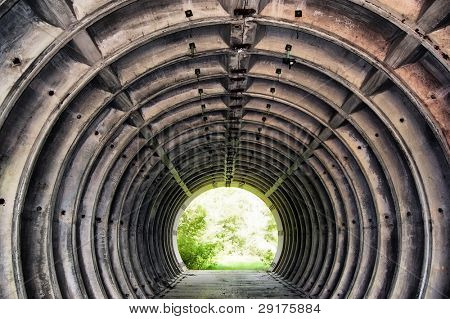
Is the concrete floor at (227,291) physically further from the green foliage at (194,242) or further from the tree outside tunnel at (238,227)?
the tree outside tunnel at (238,227)

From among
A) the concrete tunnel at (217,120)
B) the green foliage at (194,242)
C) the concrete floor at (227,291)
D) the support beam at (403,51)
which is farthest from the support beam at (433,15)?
the green foliage at (194,242)

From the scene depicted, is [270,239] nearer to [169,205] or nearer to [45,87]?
[169,205]

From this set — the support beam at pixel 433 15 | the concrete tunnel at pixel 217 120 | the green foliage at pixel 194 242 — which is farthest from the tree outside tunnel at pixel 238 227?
the support beam at pixel 433 15

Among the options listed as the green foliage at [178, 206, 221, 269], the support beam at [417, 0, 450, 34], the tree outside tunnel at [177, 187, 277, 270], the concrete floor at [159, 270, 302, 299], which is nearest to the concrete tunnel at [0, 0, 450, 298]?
the support beam at [417, 0, 450, 34]

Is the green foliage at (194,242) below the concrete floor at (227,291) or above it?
above

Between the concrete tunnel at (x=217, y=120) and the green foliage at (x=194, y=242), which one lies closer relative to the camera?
the concrete tunnel at (x=217, y=120)

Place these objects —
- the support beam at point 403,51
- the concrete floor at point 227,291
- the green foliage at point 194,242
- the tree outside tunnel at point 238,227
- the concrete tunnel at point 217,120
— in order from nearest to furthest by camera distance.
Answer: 1. the concrete tunnel at point 217,120
2. the support beam at point 403,51
3. the concrete floor at point 227,291
4. the green foliage at point 194,242
5. the tree outside tunnel at point 238,227

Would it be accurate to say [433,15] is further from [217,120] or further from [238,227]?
[238,227]

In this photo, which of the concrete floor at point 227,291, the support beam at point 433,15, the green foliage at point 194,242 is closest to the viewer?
the support beam at point 433,15

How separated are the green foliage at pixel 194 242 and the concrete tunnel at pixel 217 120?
60.2 ft

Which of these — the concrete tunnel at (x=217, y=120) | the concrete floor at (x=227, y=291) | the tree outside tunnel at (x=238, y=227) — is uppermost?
the tree outside tunnel at (x=238, y=227)

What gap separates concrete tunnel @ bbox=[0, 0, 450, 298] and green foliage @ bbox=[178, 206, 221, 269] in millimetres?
18348

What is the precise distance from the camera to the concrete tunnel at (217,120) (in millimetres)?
5582
